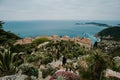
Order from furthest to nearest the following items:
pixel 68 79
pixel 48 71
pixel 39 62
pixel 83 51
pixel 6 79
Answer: pixel 83 51, pixel 39 62, pixel 48 71, pixel 6 79, pixel 68 79

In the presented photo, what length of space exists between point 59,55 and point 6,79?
12426 millimetres

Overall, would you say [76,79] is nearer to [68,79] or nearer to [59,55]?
[68,79]

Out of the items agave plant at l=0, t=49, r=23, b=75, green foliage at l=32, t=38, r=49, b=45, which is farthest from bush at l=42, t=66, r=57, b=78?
green foliage at l=32, t=38, r=49, b=45

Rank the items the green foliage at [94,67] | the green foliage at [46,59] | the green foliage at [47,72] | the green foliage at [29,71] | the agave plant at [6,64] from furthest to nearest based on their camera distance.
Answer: the green foliage at [46,59]
the green foliage at [47,72]
the green foliage at [29,71]
the agave plant at [6,64]
the green foliage at [94,67]

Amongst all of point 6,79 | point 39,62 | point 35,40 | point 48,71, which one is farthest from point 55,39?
point 6,79

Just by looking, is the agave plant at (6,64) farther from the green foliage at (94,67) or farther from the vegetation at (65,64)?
the green foliage at (94,67)

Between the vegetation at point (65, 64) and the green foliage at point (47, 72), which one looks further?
the green foliage at point (47, 72)

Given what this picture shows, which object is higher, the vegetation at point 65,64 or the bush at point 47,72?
the vegetation at point 65,64

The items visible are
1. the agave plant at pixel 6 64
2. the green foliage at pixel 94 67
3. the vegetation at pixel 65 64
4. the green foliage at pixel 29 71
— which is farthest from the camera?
the green foliage at pixel 29 71

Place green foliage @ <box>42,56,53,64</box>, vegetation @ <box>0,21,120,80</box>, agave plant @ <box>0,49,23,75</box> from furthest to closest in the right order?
green foliage @ <box>42,56,53,64</box>
agave plant @ <box>0,49,23,75</box>
vegetation @ <box>0,21,120,80</box>

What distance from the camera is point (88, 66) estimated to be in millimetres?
9180

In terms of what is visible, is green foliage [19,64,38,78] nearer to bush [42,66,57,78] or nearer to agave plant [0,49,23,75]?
bush [42,66,57,78]

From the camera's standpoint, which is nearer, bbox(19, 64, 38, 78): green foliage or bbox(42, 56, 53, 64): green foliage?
bbox(19, 64, 38, 78): green foliage

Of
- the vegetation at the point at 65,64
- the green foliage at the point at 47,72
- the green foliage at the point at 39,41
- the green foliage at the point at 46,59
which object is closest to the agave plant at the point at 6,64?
the vegetation at the point at 65,64
